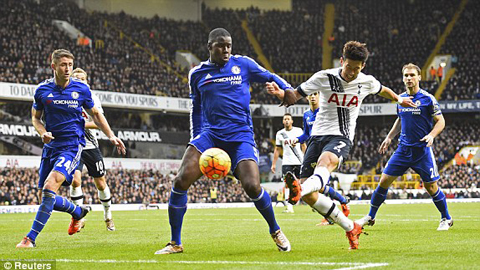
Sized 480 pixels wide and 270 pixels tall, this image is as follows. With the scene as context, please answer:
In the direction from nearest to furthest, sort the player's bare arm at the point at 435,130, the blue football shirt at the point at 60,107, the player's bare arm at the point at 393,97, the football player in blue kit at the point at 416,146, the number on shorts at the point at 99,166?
the player's bare arm at the point at 393,97 → the blue football shirt at the point at 60,107 → the player's bare arm at the point at 435,130 → the football player in blue kit at the point at 416,146 → the number on shorts at the point at 99,166

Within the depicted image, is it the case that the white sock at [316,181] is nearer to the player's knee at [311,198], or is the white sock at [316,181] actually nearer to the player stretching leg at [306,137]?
Answer: the player's knee at [311,198]

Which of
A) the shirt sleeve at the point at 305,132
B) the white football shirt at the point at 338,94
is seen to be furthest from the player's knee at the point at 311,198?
the shirt sleeve at the point at 305,132

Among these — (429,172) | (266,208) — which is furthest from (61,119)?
(429,172)

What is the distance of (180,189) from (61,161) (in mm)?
2357

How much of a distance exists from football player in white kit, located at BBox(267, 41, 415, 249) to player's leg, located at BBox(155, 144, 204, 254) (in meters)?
1.22

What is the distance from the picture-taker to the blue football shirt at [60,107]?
400 inches

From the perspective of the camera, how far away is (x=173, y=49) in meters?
55.6

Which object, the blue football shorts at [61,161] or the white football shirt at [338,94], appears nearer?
the white football shirt at [338,94]

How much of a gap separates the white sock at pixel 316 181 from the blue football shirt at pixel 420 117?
4.20m

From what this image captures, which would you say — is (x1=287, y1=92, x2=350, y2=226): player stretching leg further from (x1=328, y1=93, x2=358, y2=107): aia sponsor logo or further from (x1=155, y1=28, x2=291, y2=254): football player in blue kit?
(x1=155, y1=28, x2=291, y2=254): football player in blue kit

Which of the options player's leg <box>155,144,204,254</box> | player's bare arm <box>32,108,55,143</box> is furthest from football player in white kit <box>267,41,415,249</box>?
player's bare arm <box>32,108,55,143</box>

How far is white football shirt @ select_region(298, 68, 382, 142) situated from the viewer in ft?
29.3

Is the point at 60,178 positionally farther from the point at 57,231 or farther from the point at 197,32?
the point at 197,32

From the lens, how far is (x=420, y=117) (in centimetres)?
1229
